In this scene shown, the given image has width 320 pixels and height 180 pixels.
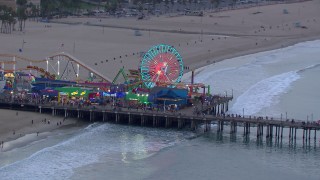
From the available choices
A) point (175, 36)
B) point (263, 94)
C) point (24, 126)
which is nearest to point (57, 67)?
point (263, 94)

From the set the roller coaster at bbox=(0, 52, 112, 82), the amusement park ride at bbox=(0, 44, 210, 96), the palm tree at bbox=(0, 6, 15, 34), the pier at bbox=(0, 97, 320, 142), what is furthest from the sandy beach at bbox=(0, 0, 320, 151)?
the amusement park ride at bbox=(0, 44, 210, 96)

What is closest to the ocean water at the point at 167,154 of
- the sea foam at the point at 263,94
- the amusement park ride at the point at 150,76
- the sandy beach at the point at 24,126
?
the sea foam at the point at 263,94

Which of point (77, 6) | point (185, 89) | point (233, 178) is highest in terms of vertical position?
point (77, 6)

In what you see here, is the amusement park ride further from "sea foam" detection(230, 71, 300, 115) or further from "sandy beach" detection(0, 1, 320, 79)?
"sandy beach" detection(0, 1, 320, 79)

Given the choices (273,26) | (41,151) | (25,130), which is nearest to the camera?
(41,151)

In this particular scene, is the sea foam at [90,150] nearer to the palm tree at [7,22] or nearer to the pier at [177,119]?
the pier at [177,119]

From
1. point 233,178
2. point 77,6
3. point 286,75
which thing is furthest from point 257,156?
point 77,6

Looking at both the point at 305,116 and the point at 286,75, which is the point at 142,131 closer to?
the point at 305,116
